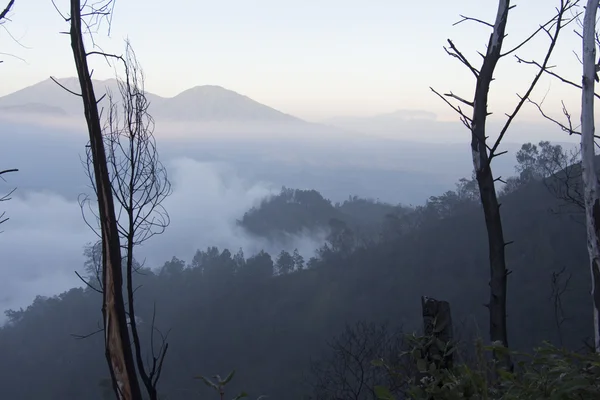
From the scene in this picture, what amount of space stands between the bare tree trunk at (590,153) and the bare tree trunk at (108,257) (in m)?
3.12

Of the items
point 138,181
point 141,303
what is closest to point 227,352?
point 141,303

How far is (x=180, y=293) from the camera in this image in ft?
172

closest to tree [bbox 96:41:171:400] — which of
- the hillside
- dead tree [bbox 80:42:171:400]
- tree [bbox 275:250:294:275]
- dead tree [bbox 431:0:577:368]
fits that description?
dead tree [bbox 80:42:171:400]

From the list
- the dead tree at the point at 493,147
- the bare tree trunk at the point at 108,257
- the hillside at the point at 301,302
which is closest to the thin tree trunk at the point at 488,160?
the dead tree at the point at 493,147

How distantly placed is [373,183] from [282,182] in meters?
28.7

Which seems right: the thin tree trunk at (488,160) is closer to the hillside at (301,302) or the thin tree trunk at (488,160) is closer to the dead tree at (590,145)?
Result: the dead tree at (590,145)

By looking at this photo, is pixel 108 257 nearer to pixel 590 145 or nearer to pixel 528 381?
pixel 528 381

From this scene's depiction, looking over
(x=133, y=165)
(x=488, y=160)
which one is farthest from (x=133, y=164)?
(x=488, y=160)

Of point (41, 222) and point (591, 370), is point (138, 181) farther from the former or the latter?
point (41, 222)

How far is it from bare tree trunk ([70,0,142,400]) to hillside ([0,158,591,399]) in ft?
92.6

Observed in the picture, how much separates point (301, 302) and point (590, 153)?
40647 mm

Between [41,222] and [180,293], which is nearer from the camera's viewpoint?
[180,293]

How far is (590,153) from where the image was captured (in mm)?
3814

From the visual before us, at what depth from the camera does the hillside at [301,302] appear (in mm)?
33938
